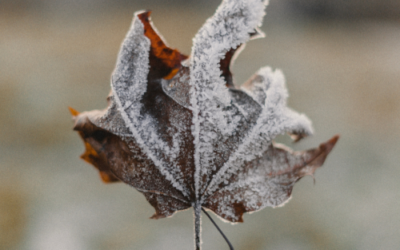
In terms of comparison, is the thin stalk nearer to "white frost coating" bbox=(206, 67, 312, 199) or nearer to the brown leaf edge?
"white frost coating" bbox=(206, 67, 312, 199)

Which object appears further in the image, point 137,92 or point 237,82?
point 237,82

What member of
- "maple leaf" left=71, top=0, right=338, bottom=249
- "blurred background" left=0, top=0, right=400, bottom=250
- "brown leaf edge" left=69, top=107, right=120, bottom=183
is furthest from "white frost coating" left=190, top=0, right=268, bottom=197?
"blurred background" left=0, top=0, right=400, bottom=250

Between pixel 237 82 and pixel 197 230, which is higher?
pixel 237 82

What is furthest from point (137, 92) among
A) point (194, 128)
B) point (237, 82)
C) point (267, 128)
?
point (237, 82)

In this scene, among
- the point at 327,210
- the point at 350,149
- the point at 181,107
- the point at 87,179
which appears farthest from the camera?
the point at 350,149

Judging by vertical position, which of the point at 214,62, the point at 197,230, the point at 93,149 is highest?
the point at 214,62

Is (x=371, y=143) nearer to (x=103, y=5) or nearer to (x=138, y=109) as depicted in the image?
(x=138, y=109)

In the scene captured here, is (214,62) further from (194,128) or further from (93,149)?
(93,149)

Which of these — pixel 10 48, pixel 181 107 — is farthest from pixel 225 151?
pixel 10 48
